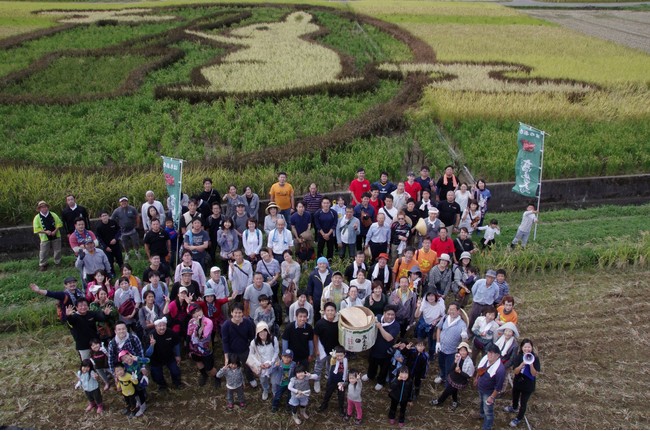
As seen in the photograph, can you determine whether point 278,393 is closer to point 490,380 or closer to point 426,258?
point 490,380

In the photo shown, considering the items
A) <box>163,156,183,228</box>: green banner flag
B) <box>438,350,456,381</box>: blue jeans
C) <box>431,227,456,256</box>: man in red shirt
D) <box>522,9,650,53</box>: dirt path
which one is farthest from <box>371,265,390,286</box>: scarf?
<box>522,9,650,53</box>: dirt path

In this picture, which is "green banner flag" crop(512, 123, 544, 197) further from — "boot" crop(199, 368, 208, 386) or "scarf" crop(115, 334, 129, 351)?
"scarf" crop(115, 334, 129, 351)

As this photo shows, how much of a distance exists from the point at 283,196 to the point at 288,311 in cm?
301

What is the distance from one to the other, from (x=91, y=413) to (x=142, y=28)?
83.5ft

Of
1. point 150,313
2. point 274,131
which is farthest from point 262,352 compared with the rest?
point 274,131

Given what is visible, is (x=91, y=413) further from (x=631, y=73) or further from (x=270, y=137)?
(x=631, y=73)

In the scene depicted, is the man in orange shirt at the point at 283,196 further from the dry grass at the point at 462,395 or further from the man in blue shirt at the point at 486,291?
the man in blue shirt at the point at 486,291

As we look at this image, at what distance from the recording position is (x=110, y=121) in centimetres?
1545

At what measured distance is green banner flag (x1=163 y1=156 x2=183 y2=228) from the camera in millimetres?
9523

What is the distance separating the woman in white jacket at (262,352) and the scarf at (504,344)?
2622 millimetres

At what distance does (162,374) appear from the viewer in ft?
23.4

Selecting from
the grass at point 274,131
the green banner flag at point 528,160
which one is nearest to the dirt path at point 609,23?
the grass at point 274,131

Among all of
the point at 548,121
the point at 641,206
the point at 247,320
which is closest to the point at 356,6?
the point at 548,121

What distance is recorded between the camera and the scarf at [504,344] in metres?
6.59
